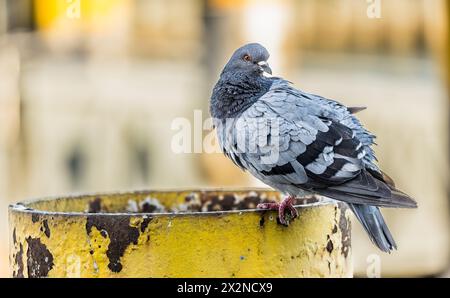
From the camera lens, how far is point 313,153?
489 cm

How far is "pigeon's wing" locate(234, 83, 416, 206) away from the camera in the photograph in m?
4.78

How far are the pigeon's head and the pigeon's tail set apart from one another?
119 centimetres

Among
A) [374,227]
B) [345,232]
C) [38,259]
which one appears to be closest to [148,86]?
[374,227]

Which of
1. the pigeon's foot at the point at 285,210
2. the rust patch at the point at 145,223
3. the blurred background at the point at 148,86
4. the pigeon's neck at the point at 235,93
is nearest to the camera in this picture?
the rust patch at the point at 145,223

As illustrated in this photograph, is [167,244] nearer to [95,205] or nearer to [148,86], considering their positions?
[95,205]

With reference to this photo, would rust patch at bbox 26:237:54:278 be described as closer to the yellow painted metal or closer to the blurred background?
the yellow painted metal

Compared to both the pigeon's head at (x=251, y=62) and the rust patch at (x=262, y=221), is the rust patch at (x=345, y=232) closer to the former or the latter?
the rust patch at (x=262, y=221)

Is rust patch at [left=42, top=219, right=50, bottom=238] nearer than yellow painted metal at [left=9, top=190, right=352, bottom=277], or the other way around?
yellow painted metal at [left=9, top=190, right=352, bottom=277]

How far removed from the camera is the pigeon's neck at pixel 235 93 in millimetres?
5434

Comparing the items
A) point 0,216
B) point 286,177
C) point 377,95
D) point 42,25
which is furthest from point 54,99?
point 286,177

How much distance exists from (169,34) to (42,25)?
2004 millimetres

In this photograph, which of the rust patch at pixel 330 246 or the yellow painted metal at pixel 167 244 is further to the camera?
the rust patch at pixel 330 246

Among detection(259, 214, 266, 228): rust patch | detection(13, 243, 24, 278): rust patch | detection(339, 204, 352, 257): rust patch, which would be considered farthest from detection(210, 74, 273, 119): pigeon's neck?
detection(13, 243, 24, 278): rust patch

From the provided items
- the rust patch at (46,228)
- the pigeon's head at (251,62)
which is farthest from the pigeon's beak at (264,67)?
the rust patch at (46,228)
